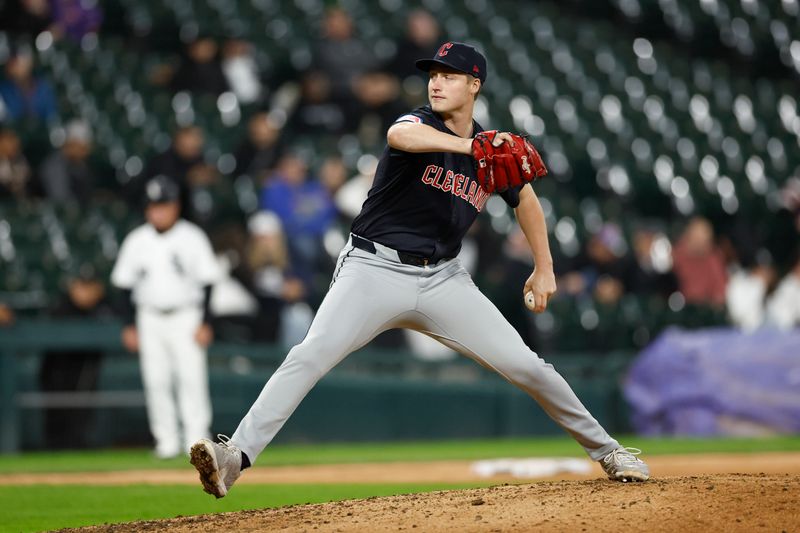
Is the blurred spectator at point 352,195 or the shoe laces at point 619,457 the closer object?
the shoe laces at point 619,457

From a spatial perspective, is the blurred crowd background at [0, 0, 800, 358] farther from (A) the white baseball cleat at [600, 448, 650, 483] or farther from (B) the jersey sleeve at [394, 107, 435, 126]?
(A) the white baseball cleat at [600, 448, 650, 483]

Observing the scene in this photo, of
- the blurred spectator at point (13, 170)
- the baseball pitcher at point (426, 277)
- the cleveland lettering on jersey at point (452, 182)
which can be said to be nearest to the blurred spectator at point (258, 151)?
the blurred spectator at point (13, 170)

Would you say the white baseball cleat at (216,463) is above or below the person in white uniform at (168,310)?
below

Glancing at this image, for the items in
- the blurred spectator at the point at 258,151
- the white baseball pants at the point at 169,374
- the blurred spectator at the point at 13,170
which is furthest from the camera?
the blurred spectator at the point at 258,151

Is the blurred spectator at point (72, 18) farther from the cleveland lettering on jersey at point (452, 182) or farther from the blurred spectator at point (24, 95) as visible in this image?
the cleveland lettering on jersey at point (452, 182)

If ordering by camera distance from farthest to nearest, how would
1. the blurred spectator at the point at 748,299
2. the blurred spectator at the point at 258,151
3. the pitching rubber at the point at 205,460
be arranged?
the blurred spectator at the point at 748,299 → the blurred spectator at the point at 258,151 → the pitching rubber at the point at 205,460

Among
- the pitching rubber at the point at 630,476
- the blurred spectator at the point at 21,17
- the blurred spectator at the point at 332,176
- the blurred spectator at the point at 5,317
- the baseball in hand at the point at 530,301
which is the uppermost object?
the blurred spectator at the point at 21,17

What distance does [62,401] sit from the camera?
9.56m

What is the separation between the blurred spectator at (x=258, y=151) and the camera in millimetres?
11245

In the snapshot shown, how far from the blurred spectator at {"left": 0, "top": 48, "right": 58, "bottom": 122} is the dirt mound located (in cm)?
692

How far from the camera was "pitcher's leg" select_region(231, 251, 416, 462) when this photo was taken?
4.52 metres

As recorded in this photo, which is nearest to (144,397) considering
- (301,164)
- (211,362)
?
(211,362)

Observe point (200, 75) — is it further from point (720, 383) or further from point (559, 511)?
point (559, 511)

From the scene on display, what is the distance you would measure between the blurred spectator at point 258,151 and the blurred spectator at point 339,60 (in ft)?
3.33
